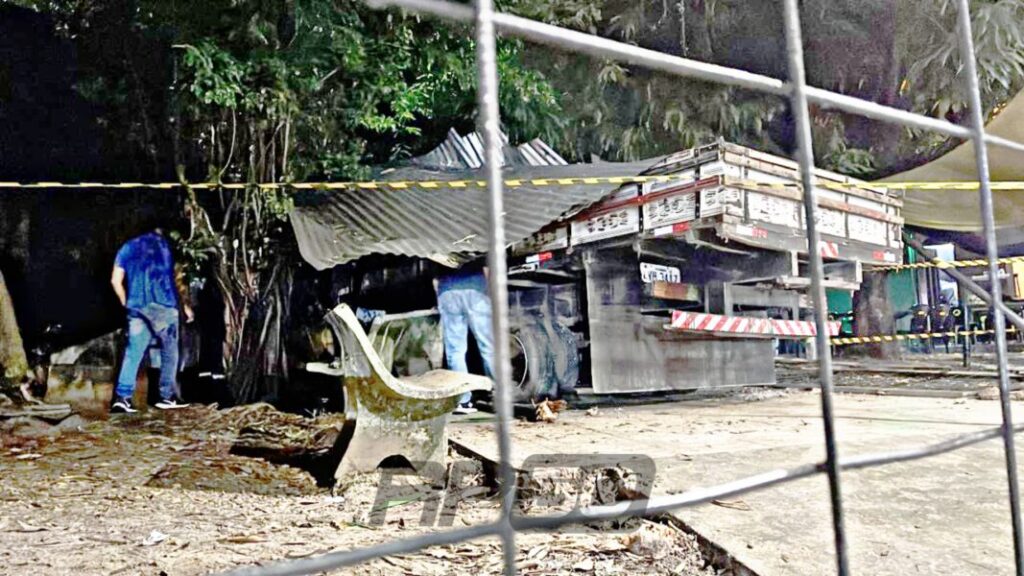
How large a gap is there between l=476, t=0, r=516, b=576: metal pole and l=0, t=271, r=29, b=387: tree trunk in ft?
27.4

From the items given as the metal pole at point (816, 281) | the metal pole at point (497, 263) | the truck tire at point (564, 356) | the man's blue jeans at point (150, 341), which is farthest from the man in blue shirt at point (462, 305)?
the metal pole at point (497, 263)

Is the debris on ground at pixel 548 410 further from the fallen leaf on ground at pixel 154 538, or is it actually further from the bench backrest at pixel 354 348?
the fallen leaf on ground at pixel 154 538

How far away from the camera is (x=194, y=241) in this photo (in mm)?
8094

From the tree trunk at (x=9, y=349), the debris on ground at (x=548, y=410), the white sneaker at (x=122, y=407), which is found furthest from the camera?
the white sneaker at (x=122, y=407)

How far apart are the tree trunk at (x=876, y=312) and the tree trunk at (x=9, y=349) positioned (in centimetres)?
1259

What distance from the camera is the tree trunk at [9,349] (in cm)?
739

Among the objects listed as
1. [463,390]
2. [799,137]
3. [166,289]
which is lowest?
[463,390]

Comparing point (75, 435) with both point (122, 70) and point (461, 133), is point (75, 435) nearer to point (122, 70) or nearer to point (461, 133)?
point (122, 70)

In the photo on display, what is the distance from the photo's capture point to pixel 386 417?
Answer: 4254 millimetres

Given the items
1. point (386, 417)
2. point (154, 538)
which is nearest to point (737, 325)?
point (386, 417)

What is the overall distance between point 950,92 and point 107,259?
479 inches

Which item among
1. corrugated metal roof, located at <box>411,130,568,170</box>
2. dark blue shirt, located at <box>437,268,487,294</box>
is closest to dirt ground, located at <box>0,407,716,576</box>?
dark blue shirt, located at <box>437,268,487,294</box>

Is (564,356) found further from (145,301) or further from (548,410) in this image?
(145,301)

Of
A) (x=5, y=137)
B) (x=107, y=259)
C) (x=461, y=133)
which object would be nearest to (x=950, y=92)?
(x=461, y=133)
